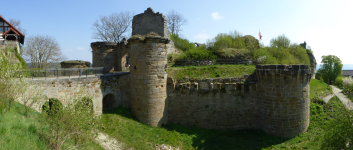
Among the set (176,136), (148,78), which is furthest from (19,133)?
(176,136)

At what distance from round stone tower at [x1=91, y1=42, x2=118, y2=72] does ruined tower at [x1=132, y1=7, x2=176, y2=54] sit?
481 cm

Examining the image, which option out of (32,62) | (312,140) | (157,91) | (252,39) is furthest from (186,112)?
(32,62)

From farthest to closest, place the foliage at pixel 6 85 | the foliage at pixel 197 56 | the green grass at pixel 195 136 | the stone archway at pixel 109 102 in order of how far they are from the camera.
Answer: the foliage at pixel 197 56
the stone archway at pixel 109 102
the green grass at pixel 195 136
the foliage at pixel 6 85

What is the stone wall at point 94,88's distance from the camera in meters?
10.6

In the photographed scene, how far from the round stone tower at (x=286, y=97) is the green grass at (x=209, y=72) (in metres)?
3.28

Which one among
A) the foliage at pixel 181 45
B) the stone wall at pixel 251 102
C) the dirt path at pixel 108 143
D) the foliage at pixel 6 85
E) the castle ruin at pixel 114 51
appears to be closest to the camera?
the foliage at pixel 6 85

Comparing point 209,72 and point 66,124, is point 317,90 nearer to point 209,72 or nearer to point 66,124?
point 209,72

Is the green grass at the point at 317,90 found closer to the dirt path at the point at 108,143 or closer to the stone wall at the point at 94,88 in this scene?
the stone wall at the point at 94,88

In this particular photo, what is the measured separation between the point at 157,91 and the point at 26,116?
708cm

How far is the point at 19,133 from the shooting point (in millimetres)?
6625

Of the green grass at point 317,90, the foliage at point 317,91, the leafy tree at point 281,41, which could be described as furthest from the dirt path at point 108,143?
the leafy tree at point 281,41

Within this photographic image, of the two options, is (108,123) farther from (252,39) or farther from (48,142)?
(252,39)

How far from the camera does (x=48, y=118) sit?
23.4 feet

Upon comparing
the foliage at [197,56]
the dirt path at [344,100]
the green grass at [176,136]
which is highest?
the foliage at [197,56]
